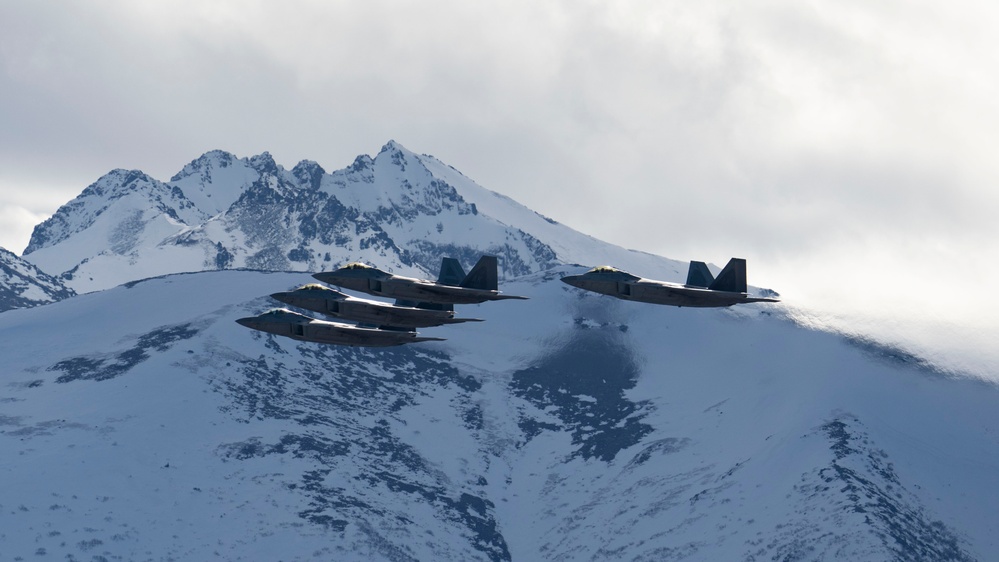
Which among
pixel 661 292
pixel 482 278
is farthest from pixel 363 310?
pixel 661 292

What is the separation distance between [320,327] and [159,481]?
8341 centimetres

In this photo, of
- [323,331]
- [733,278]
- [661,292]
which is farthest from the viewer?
[323,331]

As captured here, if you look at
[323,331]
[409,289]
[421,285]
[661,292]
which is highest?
[661,292]

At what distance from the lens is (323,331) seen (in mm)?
128750

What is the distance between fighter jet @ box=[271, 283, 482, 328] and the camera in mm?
123750

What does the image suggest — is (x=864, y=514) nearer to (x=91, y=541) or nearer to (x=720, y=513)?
(x=720, y=513)

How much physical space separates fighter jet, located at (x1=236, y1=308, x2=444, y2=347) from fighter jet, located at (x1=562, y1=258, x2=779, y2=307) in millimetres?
18478

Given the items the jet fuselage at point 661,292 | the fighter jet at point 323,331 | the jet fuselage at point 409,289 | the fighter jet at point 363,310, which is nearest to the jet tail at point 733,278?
the jet fuselage at point 661,292

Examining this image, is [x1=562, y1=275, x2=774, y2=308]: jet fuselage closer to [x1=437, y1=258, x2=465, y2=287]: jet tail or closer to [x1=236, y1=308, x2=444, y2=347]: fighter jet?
[x1=236, y1=308, x2=444, y2=347]: fighter jet

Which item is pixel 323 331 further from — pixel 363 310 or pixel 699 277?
pixel 699 277

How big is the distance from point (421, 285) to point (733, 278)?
29.9 m

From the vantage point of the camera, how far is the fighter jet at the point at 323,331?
127m

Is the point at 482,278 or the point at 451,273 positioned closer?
the point at 482,278

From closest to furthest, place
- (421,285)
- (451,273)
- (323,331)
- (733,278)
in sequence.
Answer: (421,285) < (733,278) < (323,331) < (451,273)
